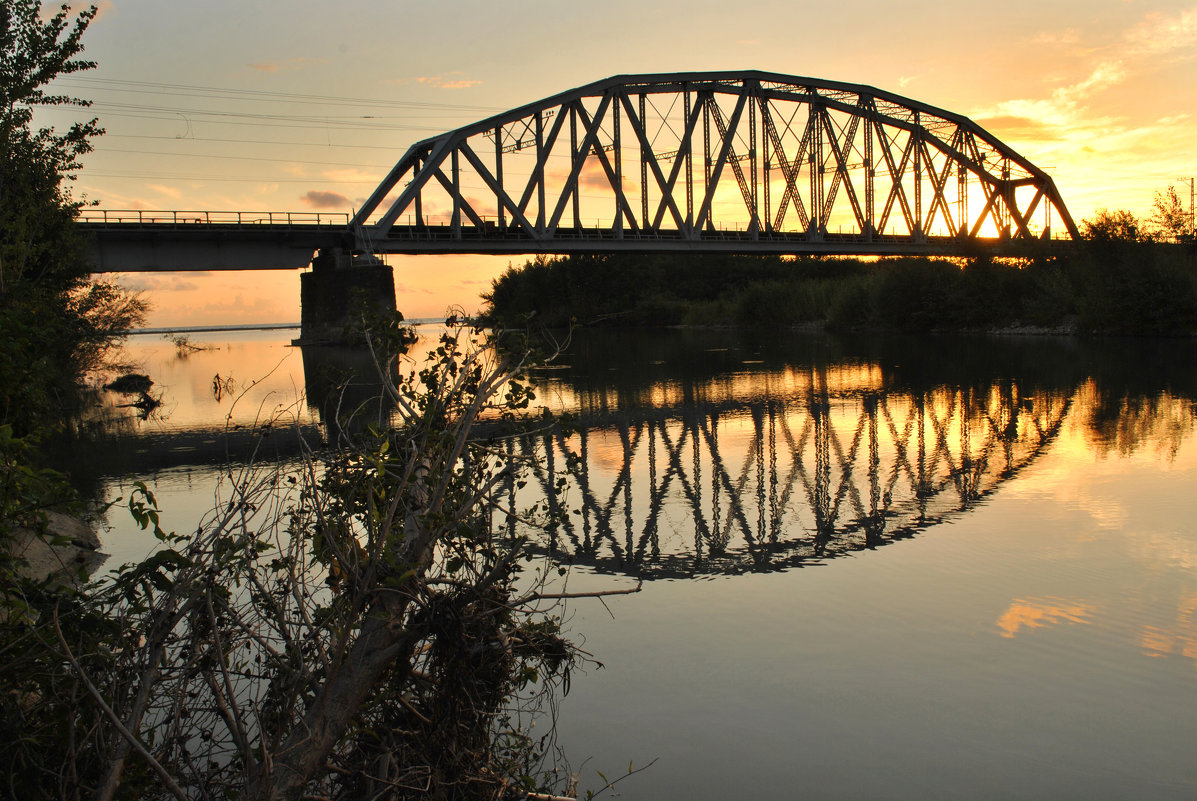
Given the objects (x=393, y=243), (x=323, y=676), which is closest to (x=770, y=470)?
(x=323, y=676)

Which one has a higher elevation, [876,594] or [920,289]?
[920,289]

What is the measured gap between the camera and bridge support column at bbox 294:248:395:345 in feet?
166

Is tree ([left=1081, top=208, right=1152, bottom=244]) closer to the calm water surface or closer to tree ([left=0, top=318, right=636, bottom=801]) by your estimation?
the calm water surface

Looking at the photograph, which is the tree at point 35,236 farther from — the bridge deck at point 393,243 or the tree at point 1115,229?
the tree at point 1115,229

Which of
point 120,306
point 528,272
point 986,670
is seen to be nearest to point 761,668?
point 986,670

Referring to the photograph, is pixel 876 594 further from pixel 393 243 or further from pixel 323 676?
pixel 393 243

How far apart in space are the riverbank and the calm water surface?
9.21 feet

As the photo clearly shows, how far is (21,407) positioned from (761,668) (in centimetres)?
762

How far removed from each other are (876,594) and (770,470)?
5.71 meters

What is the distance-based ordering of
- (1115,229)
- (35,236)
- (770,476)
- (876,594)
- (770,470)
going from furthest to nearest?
(1115,229), (35,236), (770,470), (770,476), (876,594)

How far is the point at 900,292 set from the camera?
61969mm

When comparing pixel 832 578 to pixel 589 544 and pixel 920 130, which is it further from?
pixel 920 130

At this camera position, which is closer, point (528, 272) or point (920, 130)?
point (920, 130)

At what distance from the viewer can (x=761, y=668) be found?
670 cm
